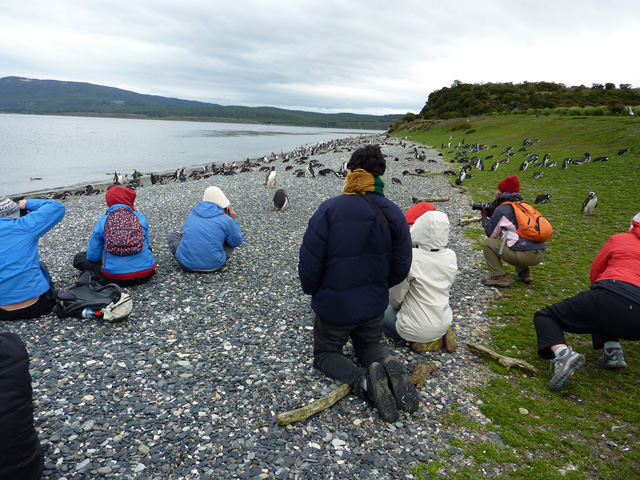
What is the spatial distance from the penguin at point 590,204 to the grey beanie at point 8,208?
15.0 m

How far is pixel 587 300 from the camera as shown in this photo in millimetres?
4195

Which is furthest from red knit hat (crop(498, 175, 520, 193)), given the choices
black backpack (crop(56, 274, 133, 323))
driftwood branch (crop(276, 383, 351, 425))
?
black backpack (crop(56, 274, 133, 323))

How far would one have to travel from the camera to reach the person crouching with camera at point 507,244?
21.6 feet

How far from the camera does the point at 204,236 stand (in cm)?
753

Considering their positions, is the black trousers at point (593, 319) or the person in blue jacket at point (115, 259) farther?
the person in blue jacket at point (115, 259)

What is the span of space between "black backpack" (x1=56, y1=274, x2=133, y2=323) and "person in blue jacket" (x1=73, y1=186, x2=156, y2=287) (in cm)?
89

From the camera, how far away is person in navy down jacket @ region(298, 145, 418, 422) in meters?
3.79

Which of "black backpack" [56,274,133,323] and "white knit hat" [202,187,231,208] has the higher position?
"white knit hat" [202,187,231,208]

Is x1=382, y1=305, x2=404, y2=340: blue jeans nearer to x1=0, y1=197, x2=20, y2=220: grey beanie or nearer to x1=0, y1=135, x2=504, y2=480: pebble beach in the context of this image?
x1=0, y1=135, x2=504, y2=480: pebble beach

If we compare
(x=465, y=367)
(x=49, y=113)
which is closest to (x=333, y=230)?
(x=465, y=367)

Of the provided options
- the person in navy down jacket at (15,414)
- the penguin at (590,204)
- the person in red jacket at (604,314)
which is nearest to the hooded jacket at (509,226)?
the person in red jacket at (604,314)

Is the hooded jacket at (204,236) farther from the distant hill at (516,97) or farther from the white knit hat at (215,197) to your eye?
the distant hill at (516,97)

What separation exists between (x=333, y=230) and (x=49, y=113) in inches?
9222

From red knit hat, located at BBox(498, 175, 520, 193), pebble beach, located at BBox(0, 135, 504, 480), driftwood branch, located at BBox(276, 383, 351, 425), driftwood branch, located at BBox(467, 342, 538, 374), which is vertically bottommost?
pebble beach, located at BBox(0, 135, 504, 480)
